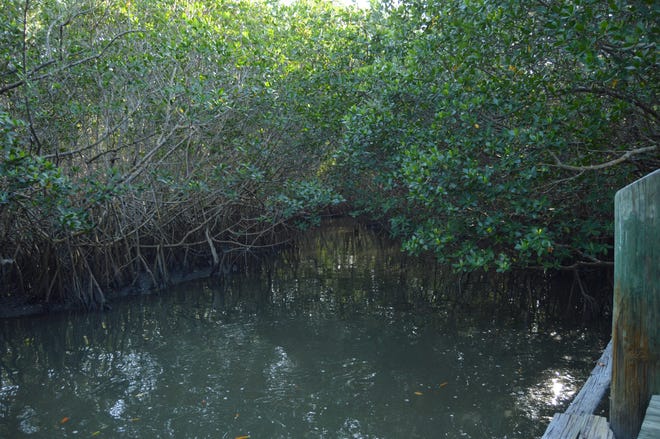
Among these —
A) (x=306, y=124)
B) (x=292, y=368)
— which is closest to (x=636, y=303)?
(x=292, y=368)

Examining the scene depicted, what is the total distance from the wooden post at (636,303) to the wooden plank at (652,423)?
0.11m

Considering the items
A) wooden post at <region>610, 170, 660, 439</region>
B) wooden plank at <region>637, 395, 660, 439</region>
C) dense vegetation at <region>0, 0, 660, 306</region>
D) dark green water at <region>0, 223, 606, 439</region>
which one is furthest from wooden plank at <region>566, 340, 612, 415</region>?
dense vegetation at <region>0, 0, 660, 306</region>

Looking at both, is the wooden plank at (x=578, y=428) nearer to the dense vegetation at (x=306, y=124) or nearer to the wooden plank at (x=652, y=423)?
the wooden plank at (x=652, y=423)

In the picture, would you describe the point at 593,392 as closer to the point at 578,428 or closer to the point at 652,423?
the point at 578,428

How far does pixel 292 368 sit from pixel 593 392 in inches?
138

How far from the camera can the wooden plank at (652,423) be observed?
153 centimetres

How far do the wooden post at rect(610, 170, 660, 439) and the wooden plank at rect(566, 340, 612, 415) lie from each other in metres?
0.75

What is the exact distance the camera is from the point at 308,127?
32.5 ft

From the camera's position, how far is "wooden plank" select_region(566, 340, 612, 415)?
8.40 ft

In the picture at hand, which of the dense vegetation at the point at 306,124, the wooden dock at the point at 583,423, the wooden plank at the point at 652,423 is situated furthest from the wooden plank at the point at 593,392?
the dense vegetation at the point at 306,124

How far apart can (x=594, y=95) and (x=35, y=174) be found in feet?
17.2

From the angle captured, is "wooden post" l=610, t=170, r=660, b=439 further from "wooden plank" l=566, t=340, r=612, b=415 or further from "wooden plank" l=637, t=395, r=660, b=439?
"wooden plank" l=566, t=340, r=612, b=415

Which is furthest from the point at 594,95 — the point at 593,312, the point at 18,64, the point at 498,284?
the point at 18,64

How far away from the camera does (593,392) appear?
275cm
